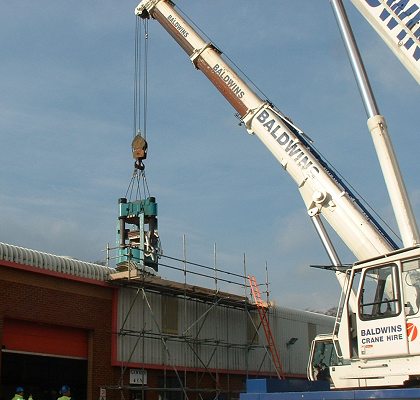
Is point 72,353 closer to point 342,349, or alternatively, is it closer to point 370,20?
point 342,349

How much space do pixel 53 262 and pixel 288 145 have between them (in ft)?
29.9

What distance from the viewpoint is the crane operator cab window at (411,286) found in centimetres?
1115

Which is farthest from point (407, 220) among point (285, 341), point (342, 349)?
point (285, 341)

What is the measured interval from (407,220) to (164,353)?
15244 millimetres

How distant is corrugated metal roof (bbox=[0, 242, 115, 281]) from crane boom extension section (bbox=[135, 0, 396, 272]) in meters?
7.68

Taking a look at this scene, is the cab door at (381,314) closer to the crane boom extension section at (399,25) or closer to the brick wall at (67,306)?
the crane boom extension section at (399,25)

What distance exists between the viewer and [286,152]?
1797cm

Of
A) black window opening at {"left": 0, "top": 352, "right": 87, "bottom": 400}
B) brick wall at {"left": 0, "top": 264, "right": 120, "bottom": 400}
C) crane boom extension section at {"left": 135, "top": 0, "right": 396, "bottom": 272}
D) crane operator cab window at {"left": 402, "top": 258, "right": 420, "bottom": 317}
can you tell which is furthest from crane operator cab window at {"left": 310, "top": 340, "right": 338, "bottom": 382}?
black window opening at {"left": 0, "top": 352, "right": 87, "bottom": 400}

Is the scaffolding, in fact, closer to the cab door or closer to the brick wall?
the brick wall

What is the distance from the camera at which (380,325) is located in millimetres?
11453

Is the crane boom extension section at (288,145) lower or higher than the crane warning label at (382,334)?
higher

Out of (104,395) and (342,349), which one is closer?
(342,349)

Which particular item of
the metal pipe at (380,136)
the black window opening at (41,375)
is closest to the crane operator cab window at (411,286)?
the metal pipe at (380,136)

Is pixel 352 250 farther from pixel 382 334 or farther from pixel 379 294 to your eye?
pixel 382 334
